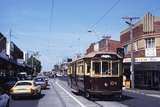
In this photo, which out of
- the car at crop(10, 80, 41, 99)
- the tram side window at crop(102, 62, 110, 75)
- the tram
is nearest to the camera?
the tram

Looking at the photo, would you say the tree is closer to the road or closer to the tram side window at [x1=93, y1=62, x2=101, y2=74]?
the road

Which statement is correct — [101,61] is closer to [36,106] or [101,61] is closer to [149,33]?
[36,106]

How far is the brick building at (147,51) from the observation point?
56.7 meters

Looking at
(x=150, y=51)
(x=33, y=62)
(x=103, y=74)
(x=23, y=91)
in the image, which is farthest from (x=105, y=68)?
(x=33, y=62)

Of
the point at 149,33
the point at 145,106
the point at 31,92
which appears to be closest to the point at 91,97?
the point at 31,92

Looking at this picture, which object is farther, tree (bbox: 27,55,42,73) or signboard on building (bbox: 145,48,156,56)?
tree (bbox: 27,55,42,73)

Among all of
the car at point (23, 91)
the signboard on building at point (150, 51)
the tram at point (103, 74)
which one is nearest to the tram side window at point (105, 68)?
the tram at point (103, 74)

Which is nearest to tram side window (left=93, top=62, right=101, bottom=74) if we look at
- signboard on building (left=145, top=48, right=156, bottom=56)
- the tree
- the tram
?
the tram

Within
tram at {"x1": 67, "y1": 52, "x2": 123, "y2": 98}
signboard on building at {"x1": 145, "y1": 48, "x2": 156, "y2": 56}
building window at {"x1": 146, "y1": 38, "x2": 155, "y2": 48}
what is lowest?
tram at {"x1": 67, "y1": 52, "x2": 123, "y2": 98}

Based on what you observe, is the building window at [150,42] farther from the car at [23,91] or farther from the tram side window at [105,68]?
the car at [23,91]

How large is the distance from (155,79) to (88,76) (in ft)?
101

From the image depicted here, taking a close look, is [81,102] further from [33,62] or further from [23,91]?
[33,62]

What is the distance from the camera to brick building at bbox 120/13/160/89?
56.7 meters

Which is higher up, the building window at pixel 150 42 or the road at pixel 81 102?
the building window at pixel 150 42
